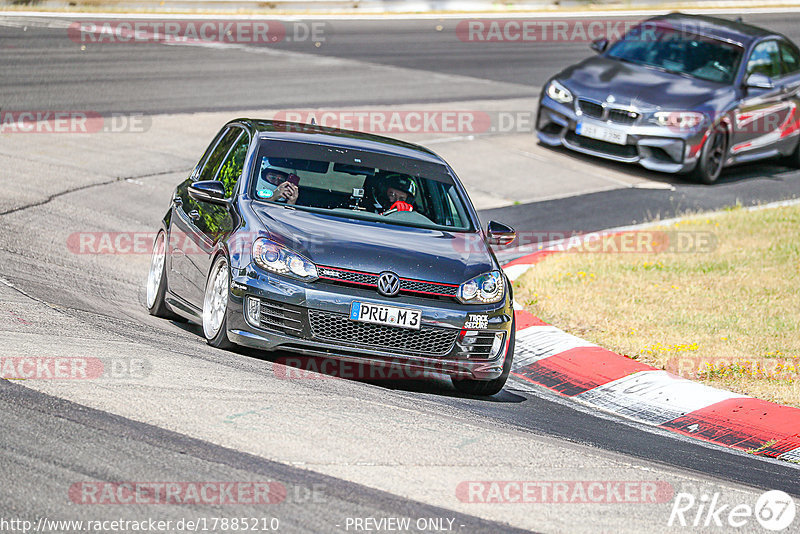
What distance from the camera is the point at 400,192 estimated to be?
854cm

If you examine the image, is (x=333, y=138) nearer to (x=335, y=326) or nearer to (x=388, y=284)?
(x=388, y=284)

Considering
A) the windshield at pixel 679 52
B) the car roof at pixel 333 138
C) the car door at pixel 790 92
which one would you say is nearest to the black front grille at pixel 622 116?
the windshield at pixel 679 52

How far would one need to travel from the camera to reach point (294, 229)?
759 centimetres

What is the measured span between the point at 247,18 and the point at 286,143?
815 inches

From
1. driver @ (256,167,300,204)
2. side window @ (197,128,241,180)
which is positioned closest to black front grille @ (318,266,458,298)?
driver @ (256,167,300,204)

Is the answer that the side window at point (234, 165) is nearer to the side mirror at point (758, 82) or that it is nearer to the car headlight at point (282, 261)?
the car headlight at point (282, 261)

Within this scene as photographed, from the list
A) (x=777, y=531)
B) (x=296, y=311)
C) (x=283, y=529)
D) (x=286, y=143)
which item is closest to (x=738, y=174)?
(x=286, y=143)

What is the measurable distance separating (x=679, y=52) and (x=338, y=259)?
11.4 metres

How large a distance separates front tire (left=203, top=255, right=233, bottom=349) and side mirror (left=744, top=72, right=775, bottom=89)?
11.1m

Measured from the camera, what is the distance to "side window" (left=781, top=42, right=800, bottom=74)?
17844 mm

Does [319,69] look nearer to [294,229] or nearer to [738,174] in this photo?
[738,174]

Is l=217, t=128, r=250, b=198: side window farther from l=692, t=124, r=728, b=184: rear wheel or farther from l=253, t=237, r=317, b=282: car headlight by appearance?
l=692, t=124, r=728, b=184: rear wheel

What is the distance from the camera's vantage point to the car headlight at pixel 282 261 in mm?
7234

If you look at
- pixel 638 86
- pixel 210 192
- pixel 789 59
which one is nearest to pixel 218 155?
pixel 210 192
